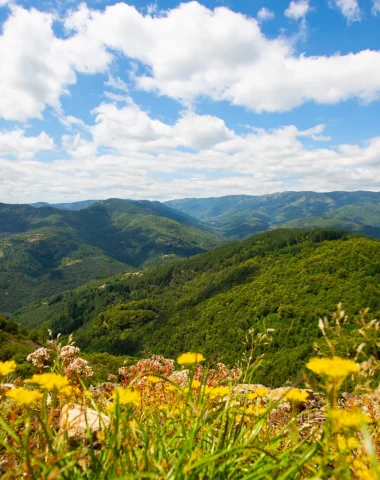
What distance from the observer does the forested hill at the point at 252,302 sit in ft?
308

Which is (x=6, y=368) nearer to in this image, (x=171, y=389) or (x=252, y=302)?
(x=171, y=389)

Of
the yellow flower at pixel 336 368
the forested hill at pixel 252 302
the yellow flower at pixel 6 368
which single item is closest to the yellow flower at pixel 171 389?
the yellow flower at pixel 6 368

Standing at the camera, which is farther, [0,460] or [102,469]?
[0,460]

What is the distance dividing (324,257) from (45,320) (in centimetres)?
17020

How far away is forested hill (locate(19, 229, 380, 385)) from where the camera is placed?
9400cm

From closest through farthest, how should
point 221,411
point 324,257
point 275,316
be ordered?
point 221,411 → point 275,316 → point 324,257

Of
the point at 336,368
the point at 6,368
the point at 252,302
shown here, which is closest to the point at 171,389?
the point at 6,368

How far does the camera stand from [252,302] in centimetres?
11888

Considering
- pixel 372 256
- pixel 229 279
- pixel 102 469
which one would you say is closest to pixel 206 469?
pixel 102 469

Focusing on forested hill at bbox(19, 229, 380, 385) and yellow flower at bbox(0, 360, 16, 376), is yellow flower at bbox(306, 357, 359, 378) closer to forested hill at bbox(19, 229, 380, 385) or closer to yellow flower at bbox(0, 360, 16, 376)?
yellow flower at bbox(0, 360, 16, 376)

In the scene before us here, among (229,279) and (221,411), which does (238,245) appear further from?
(221,411)

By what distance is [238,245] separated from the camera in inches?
7333

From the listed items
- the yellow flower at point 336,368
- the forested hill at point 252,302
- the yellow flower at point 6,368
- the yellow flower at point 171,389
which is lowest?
the forested hill at point 252,302

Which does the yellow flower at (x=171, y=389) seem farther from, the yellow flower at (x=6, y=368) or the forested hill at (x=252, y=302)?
the forested hill at (x=252, y=302)
